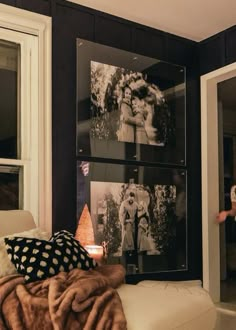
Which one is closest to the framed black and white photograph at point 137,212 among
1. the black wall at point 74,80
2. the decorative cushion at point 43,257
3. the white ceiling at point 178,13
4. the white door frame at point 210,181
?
the black wall at point 74,80

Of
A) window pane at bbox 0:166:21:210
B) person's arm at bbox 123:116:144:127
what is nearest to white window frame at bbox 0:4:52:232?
window pane at bbox 0:166:21:210

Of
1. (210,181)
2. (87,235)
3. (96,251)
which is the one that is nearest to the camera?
(96,251)

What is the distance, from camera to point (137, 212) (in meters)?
4.14

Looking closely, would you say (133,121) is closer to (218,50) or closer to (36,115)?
(36,115)

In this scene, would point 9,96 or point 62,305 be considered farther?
point 9,96

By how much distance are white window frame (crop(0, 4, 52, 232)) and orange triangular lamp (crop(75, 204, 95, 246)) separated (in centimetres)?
23

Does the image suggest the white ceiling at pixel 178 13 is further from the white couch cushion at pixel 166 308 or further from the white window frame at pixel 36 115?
the white couch cushion at pixel 166 308

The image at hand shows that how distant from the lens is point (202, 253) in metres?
4.55

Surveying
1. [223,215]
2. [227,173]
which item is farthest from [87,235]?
[227,173]

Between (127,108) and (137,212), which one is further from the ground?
(127,108)

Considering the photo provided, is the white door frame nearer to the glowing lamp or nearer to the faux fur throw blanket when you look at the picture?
the glowing lamp

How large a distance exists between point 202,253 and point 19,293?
2.75m

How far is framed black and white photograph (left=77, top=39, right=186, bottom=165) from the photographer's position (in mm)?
3912

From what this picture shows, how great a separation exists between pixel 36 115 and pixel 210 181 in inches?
74.3
